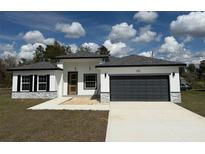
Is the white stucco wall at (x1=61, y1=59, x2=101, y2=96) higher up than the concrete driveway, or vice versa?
the white stucco wall at (x1=61, y1=59, x2=101, y2=96)

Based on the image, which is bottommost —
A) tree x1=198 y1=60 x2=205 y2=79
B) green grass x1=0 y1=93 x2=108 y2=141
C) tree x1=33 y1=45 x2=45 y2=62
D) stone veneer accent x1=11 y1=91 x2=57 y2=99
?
green grass x1=0 y1=93 x2=108 y2=141

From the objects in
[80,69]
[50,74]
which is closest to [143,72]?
[80,69]

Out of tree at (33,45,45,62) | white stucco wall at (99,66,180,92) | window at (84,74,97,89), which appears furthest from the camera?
tree at (33,45,45,62)

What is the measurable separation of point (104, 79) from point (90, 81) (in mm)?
4460

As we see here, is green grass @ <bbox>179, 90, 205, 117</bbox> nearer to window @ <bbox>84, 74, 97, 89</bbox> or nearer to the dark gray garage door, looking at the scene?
the dark gray garage door

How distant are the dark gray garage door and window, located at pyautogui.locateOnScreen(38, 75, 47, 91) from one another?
675 cm

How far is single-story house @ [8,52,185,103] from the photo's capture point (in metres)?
15.1

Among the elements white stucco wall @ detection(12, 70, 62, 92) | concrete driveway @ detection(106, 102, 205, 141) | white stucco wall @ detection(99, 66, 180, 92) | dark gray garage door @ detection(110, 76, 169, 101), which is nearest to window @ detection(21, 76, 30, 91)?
white stucco wall @ detection(12, 70, 62, 92)

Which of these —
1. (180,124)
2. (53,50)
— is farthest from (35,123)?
(53,50)

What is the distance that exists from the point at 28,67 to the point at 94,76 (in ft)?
21.4

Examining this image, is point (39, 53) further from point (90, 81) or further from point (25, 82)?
point (90, 81)

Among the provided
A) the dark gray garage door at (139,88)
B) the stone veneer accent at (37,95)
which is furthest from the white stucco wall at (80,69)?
the dark gray garage door at (139,88)

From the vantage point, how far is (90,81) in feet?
Result: 64.5

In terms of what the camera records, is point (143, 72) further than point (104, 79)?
No
